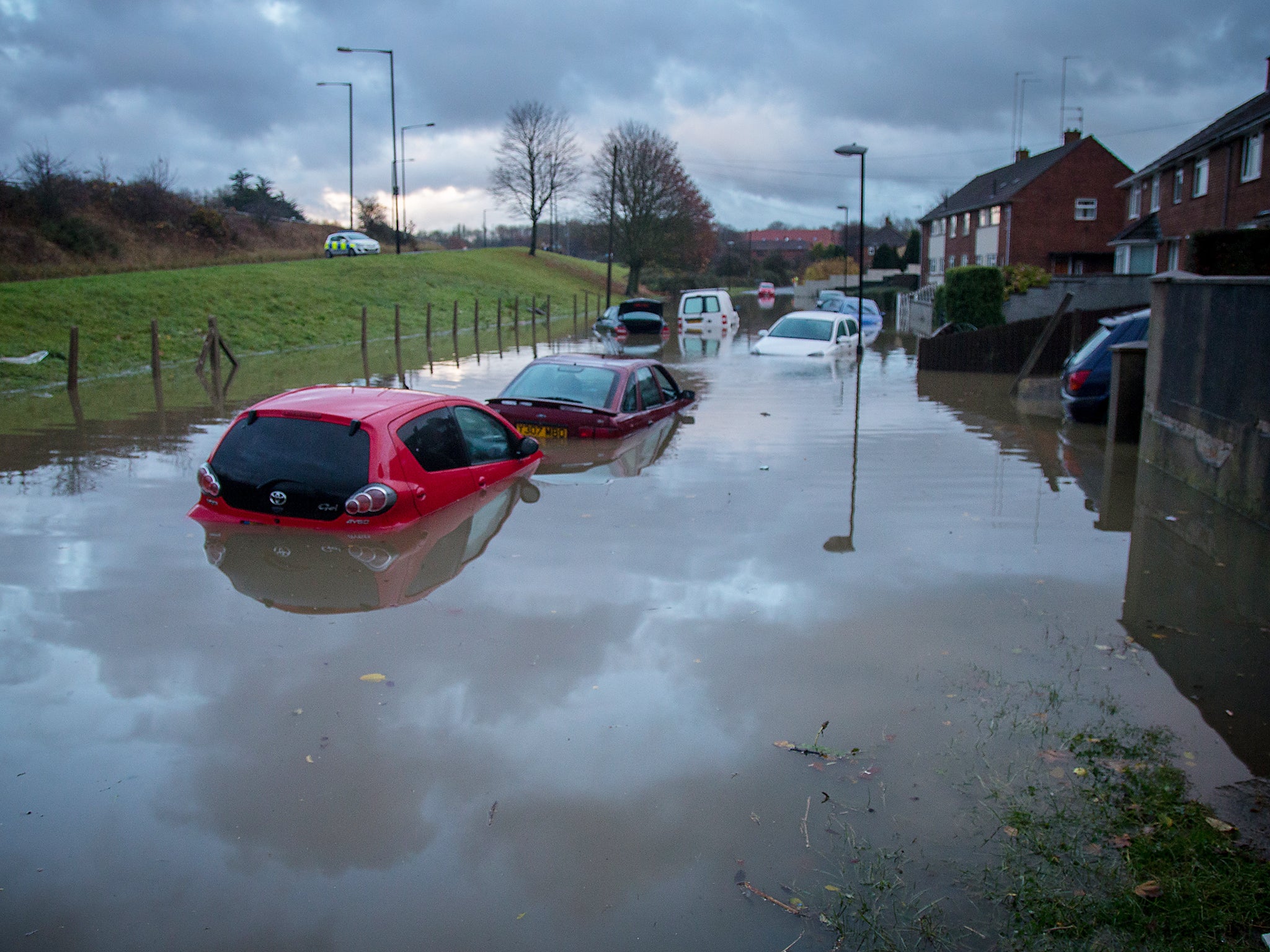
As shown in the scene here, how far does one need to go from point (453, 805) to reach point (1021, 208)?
174ft

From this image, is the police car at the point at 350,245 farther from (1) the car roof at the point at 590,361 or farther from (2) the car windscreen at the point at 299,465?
(2) the car windscreen at the point at 299,465

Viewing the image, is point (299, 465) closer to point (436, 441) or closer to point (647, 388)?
point (436, 441)

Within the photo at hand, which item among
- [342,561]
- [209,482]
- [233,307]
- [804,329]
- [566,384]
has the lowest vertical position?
[342,561]

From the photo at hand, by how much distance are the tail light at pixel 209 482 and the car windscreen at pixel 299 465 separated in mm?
155

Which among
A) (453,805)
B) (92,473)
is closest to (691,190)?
(92,473)

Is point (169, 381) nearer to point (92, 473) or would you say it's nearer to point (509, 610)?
point (92, 473)

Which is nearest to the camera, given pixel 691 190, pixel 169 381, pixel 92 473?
pixel 92 473

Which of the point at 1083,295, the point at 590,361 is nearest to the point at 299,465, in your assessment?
the point at 590,361

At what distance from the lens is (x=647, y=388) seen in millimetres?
14984

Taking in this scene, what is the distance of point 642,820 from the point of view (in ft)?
14.5

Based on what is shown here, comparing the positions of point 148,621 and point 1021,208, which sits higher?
point 1021,208

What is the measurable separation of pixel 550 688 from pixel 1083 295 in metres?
32.0

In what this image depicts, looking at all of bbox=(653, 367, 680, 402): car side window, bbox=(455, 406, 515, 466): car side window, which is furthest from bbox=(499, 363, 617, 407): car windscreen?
bbox=(455, 406, 515, 466): car side window

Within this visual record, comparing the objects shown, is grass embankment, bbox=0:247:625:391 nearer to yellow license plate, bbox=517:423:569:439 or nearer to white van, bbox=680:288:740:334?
white van, bbox=680:288:740:334
